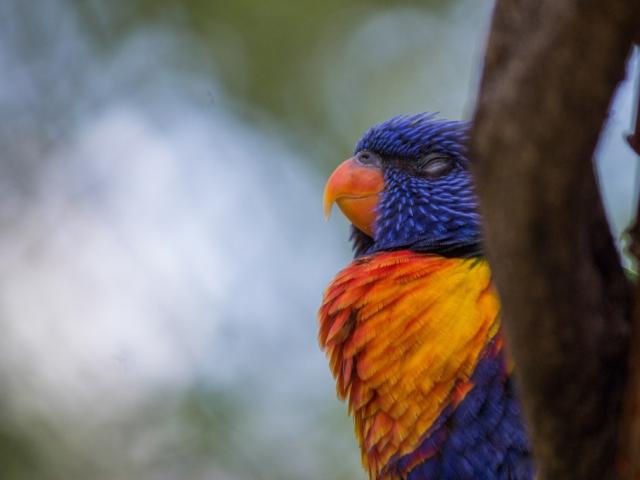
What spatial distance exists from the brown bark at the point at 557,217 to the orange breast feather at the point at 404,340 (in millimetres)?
978

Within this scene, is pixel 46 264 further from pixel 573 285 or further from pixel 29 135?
pixel 573 285

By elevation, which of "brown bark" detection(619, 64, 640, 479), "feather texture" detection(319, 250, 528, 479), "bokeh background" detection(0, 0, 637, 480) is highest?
"bokeh background" detection(0, 0, 637, 480)

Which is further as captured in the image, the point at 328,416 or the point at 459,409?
the point at 328,416

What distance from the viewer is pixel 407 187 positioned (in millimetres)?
2754

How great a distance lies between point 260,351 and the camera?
5.27m

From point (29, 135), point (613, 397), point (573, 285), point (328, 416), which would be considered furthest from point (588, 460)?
point (29, 135)

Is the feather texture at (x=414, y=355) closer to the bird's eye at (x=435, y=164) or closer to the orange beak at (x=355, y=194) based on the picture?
the orange beak at (x=355, y=194)

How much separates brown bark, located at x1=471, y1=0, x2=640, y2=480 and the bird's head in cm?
150

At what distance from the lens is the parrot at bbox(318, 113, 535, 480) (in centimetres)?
206

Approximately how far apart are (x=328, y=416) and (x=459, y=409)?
314 cm

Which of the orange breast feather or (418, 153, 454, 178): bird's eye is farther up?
(418, 153, 454, 178): bird's eye

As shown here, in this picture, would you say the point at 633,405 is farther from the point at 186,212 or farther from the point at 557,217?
the point at 186,212

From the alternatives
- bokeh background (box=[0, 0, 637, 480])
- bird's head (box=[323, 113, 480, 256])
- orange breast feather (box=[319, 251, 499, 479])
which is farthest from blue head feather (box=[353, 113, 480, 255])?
bokeh background (box=[0, 0, 637, 480])

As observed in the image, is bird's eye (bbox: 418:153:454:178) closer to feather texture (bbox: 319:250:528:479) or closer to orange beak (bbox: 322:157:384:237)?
orange beak (bbox: 322:157:384:237)
